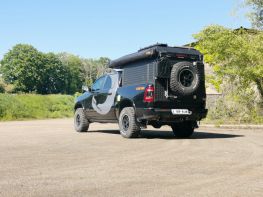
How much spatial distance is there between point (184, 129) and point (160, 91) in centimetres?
193

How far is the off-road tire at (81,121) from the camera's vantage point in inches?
547

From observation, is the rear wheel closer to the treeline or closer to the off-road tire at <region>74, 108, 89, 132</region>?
the off-road tire at <region>74, 108, 89, 132</region>

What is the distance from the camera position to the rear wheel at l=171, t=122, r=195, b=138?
12.0 meters

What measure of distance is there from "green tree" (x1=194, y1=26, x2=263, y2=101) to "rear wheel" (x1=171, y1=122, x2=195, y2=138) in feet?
20.0

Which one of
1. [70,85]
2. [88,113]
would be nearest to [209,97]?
[88,113]

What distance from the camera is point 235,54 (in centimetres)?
1798

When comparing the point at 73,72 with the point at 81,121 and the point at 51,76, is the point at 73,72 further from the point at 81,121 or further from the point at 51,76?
the point at 81,121

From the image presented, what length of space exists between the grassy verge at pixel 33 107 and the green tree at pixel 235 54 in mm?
13805

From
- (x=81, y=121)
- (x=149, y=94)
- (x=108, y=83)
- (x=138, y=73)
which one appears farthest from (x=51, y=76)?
(x=149, y=94)

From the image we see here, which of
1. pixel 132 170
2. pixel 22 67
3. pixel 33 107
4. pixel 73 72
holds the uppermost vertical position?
pixel 73 72

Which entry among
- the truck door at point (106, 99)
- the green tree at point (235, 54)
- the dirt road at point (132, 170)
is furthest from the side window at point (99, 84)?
the green tree at point (235, 54)

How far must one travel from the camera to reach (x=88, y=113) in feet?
44.7

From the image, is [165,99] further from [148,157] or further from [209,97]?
[209,97]

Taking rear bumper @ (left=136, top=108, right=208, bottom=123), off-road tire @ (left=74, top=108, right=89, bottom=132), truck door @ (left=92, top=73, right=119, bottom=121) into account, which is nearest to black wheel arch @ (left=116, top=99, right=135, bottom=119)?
truck door @ (left=92, top=73, right=119, bottom=121)
